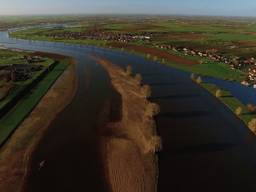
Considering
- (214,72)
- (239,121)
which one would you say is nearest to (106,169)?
(239,121)

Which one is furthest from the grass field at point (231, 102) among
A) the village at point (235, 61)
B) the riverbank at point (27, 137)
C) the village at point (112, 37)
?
the village at point (112, 37)

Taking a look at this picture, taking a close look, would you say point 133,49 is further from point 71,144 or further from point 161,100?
point 71,144

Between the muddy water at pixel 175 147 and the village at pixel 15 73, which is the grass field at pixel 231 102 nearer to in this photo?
the muddy water at pixel 175 147

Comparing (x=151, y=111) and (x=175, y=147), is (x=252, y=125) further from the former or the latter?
(x=151, y=111)

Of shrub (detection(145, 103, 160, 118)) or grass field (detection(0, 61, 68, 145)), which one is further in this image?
shrub (detection(145, 103, 160, 118))

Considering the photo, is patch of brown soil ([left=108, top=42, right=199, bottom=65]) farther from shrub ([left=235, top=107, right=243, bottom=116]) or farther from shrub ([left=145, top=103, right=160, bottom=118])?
shrub ([left=145, top=103, right=160, bottom=118])

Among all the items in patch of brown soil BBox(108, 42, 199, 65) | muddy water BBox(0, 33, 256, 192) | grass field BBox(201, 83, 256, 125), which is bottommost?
muddy water BBox(0, 33, 256, 192)

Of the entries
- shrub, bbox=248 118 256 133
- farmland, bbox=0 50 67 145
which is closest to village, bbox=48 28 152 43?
farmland, bbox=0 50 67 145
